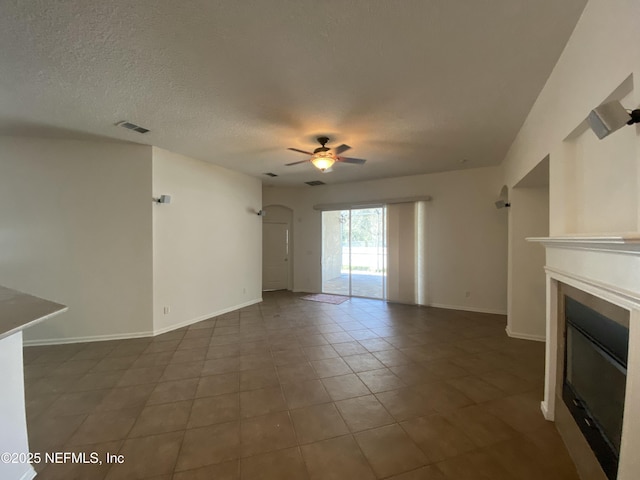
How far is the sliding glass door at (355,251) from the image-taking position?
6.35 meters

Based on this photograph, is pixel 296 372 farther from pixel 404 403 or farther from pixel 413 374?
pixel 413 374

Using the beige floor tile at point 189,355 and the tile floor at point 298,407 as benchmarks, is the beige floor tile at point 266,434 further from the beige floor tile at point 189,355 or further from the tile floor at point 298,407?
the beige floor tile at point 189,355

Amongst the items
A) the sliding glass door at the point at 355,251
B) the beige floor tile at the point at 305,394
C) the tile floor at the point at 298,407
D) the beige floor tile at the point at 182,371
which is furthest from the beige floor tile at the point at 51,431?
the sliding glass door at the point at 355,251

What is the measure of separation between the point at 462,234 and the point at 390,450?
4549mm

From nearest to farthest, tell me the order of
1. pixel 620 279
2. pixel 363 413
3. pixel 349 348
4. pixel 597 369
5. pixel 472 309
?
1. pixel 620 279
2. pixel 597 369
3. pixel 363 413
4. pixel 349 348
5. pixel 472 309

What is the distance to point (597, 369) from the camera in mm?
1513

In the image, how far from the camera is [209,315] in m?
4.86

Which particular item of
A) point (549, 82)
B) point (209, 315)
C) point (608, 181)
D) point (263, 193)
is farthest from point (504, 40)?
point (263, 193)

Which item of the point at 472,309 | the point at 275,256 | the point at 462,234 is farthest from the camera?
the point at 275,256

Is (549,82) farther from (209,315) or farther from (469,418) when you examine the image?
(209,315)

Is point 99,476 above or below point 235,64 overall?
below

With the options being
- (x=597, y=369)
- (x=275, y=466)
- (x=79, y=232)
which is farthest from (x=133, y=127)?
(x=597, y=369)

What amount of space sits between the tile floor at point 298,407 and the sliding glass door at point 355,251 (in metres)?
2.70

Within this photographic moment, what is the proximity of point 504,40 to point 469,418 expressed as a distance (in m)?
2.78
